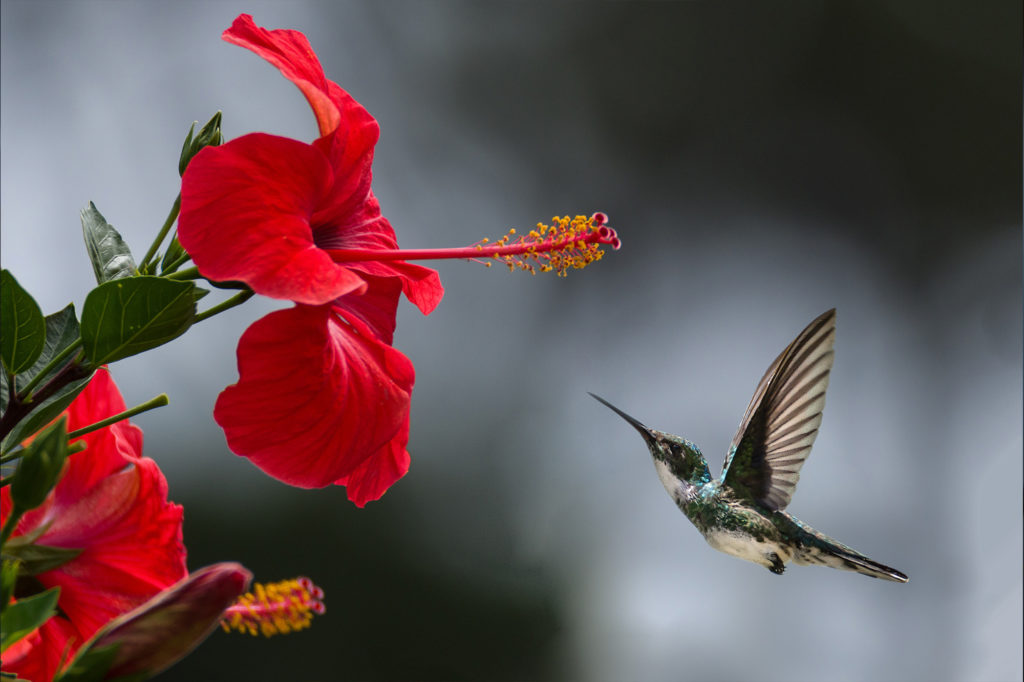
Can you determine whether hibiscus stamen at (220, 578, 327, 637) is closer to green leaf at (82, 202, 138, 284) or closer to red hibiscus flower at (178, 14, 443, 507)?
red hibiscus flower at (178, 14, 443, 507)

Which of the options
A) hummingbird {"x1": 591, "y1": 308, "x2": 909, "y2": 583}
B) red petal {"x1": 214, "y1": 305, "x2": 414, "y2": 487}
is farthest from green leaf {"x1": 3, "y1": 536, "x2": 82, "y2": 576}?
hummingbird {"x1": 591, "y1": 308, "x2": 909, "y2": 583}

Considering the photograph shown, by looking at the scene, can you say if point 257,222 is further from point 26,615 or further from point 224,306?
point 26,615

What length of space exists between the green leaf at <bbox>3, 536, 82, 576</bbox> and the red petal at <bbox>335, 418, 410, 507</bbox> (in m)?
0.22

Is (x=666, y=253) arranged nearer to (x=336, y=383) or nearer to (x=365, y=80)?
(x=365, y=80)

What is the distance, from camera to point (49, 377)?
0.61 metres

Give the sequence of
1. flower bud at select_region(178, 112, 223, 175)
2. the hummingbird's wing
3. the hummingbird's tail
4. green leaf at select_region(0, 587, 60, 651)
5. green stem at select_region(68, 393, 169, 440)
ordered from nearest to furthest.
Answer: green leaf at select_region(0, 587, 60, 651)
green stem at select_region(68, 393, 169, 440)
flower bud at select_region(178, 112, 223, 175)
the hummingbird's wing
the hummingbird's tail

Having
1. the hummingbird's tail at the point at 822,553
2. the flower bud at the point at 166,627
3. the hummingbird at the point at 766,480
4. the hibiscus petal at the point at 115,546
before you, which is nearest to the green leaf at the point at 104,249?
the hibiscus petal at the point at 115,546

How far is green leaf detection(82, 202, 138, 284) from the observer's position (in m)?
0.61

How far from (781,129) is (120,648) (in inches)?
246

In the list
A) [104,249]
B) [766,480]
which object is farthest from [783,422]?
[104,249]

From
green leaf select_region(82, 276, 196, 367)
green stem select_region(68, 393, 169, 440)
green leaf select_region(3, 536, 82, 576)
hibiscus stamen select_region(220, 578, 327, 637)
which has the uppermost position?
green leaf select_region(82, 276, 196, 367)

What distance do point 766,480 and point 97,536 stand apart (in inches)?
37.8

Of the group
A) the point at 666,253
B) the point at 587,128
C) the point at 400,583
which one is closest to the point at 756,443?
the point at 400,583

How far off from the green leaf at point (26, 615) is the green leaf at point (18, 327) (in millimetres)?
166
